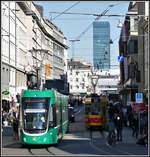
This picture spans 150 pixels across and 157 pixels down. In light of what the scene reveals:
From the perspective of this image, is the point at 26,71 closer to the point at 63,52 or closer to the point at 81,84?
the point at 63,52

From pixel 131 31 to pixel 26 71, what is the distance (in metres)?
17.7

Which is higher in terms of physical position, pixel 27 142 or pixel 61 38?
pixel 61 38

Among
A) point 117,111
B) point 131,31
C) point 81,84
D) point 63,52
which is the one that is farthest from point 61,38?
point 117,111

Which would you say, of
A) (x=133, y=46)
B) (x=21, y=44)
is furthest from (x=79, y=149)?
(x=21, y=44)

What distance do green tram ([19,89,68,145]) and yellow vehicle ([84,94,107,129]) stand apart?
1927 centimetres

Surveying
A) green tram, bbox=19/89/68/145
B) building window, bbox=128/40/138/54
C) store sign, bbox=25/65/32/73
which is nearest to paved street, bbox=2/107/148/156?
green tram, bbox=19/89/68/145

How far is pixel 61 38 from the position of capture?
164 metres

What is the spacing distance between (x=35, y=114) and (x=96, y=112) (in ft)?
68.6

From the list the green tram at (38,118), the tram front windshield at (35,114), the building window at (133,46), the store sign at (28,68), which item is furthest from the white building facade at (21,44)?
the tram front windshield at (35,114)

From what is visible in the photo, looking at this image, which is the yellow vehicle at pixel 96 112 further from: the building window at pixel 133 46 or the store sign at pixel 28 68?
the store sign at pixel 28 68

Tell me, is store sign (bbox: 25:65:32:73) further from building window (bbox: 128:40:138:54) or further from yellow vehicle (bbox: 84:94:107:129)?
yellow vehicle (bbox: 84:94:107:129)

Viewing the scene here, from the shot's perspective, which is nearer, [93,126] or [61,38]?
[93,126]

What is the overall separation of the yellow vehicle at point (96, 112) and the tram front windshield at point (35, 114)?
774 inches

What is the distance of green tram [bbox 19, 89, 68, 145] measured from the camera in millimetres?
30969
